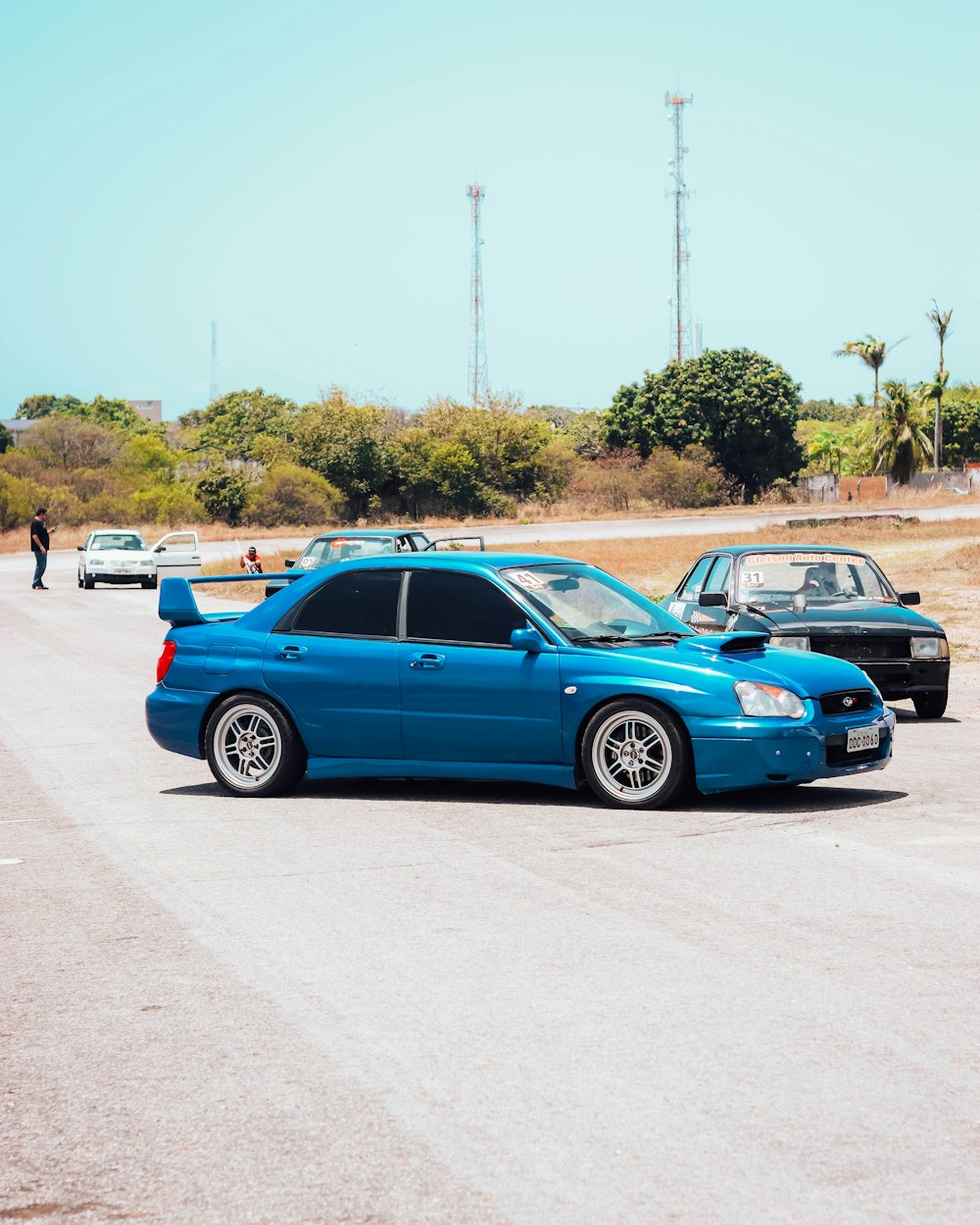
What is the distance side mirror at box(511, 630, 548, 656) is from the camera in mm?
9633

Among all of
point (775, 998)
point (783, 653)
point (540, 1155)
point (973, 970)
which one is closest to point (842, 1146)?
point (540, 1155)

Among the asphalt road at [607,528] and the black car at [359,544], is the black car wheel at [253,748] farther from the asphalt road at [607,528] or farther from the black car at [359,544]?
the asphalt road at [607,528]

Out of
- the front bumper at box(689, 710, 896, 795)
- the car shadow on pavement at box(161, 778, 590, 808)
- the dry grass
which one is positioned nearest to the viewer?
the front bumper at box(689, 710, 896, 795)

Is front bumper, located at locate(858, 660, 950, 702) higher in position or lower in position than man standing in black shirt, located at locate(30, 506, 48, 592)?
lower

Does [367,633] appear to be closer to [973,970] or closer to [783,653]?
[783,653]

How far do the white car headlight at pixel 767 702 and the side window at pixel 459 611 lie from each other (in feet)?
4.56

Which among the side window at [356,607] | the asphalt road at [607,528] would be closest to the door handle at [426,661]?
the side window at [356,607]

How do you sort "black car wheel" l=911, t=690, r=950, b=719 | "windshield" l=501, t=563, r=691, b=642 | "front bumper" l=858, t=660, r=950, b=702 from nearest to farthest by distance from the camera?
"windshield" l=501, t=563, r=691, b=642
"front bumper" l=858, t=660, r=950, b=702
"black car wheel" l=911, t=690, r=950, b=719

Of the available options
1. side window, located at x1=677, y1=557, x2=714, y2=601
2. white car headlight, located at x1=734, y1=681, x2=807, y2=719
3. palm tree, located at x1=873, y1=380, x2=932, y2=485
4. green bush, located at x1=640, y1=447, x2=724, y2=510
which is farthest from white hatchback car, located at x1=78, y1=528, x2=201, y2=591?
palm tree, located at x1=873, y1=380, x2=932, y2=485

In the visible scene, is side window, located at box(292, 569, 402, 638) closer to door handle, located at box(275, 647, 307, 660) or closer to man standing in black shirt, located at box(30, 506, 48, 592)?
door handle, located at box(275, 647, 307, 660)

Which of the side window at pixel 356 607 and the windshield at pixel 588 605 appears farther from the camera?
the side window at pixel 356 607

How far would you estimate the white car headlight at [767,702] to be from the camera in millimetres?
9273

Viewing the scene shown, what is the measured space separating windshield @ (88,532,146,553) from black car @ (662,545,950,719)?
28.4 meters

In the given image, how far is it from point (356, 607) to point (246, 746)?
112 cm
